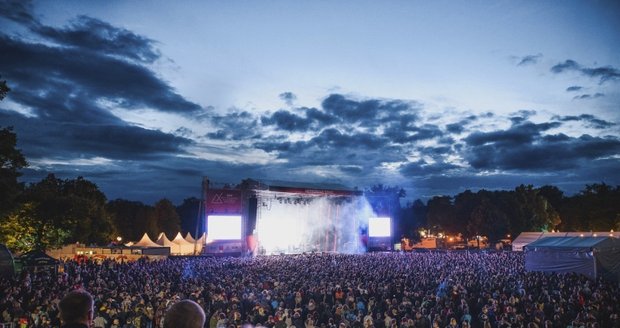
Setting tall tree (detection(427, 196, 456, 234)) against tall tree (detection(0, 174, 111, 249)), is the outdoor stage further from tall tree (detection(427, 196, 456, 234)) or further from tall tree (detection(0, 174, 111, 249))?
tall tree (detection(427, 196, 456, 234))

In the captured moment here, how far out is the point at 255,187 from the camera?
40750mm

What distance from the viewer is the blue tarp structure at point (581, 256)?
22531 millimetres

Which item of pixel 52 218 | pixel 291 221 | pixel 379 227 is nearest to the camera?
pixel 52 218

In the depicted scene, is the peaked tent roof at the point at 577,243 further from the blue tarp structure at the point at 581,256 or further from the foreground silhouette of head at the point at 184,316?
the foreground silhouette of head at the point at 184,316

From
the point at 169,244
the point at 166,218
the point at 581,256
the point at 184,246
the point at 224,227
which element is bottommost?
the point at 184,246

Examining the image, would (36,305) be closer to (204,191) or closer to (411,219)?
(204,191)

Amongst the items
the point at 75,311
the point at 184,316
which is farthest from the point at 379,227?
the point at 184,316

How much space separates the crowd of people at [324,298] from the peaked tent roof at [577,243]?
2.37 metres

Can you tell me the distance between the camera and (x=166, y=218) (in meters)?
73.4

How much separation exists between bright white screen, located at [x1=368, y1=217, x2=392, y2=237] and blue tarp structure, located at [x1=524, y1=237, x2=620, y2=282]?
925 inches

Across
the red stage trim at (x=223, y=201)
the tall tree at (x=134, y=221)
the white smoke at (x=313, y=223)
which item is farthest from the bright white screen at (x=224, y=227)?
the tall tree at (x=134, y=221)

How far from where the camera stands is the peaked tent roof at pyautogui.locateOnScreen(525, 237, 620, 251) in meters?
22.7

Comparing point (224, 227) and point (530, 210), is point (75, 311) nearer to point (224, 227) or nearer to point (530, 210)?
point (224, 227)

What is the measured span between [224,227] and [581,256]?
2691 centimetres
